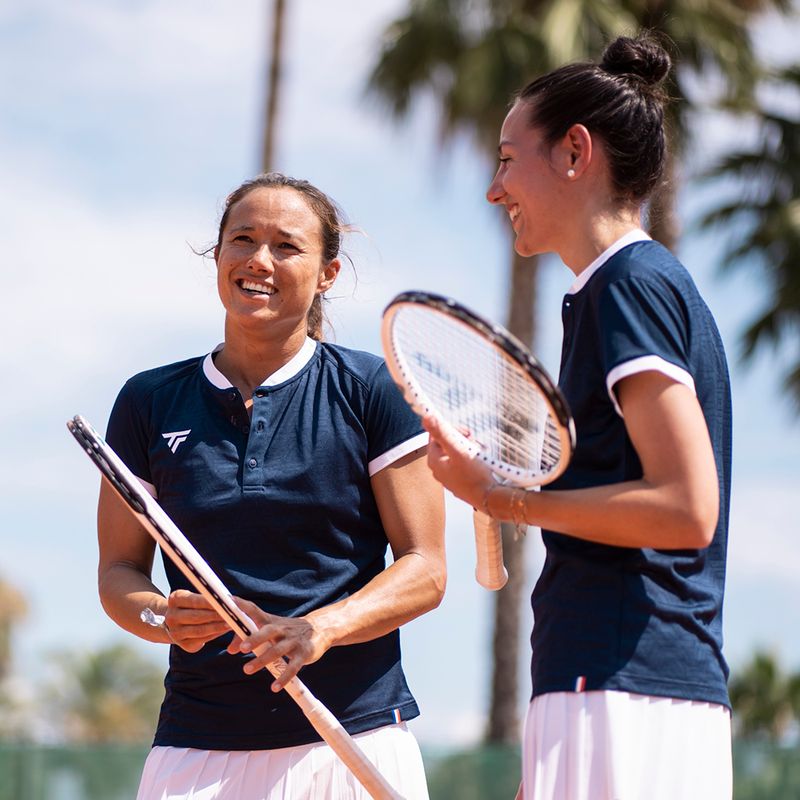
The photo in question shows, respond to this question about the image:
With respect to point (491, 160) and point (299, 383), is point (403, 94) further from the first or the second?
point (299, 383)

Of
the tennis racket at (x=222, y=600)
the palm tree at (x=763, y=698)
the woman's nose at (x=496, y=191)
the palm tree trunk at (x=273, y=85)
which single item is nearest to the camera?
the woman's nose at (x=496, y=191)

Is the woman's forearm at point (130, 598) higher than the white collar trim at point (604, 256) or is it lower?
lower

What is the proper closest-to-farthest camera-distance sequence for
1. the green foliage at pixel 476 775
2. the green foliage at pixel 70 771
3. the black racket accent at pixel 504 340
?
the black racket accent at pixel 504 340 → the green foliage at pixel 70 771 → the green foliage at pixel 476 775

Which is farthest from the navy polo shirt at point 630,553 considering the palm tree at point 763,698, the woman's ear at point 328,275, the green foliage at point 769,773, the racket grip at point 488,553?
the palm tree at point 763,698

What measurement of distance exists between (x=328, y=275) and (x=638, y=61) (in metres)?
1.24

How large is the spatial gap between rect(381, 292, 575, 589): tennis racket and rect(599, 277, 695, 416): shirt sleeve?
160 millimetres

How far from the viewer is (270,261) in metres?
3.93

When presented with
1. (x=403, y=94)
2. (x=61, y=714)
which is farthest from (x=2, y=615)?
(x=403, y=94)

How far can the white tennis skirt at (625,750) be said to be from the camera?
9.24 ft

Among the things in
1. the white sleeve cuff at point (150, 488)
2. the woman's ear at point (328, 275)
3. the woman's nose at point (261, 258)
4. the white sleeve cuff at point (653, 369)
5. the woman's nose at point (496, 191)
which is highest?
the woman's ear at point (328, 275)

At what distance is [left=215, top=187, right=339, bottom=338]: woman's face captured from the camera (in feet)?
12.9

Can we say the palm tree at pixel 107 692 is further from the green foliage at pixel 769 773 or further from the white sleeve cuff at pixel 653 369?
the white sleeve cuff at pixel 653 369

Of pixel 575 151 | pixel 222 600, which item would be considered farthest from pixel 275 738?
pixel 575 151

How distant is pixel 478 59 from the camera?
55.7 feet
